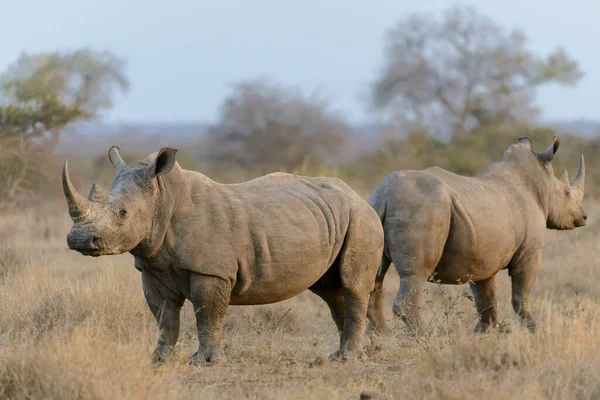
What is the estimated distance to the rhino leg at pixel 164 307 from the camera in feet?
26.1

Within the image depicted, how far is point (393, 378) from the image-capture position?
24.1 feet

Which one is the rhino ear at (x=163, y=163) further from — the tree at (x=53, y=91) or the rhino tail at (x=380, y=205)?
the tree at (x=53, y=91)

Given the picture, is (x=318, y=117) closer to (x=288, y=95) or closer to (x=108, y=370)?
(x=288, y=95)

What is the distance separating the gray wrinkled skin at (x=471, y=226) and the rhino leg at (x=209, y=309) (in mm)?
1863

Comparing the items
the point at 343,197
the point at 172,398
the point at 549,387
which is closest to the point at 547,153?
the point at 343,197

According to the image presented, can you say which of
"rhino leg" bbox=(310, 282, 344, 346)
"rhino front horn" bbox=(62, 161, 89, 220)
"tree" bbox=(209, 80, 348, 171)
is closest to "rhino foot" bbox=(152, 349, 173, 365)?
"rhino front horn" bbox=(62, 161, 89, 220)

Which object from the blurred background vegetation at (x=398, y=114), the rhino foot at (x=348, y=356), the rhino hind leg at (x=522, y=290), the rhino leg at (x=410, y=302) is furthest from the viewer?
Result: the blurred background vegetation at (x=398, y=114)

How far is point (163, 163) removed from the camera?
7746 millimetres

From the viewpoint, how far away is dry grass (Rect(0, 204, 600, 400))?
6.12 metres

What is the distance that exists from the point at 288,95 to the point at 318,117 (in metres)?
1.70

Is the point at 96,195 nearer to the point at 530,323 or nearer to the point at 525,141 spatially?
the point at 530,323

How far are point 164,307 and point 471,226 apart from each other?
3.16 m

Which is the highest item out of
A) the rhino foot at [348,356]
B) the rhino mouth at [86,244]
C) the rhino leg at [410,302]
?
the rhino mouth at [86,244]

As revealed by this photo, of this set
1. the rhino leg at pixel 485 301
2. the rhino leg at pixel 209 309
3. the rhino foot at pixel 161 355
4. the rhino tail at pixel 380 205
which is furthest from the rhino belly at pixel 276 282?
the rhino leg at pixel 485 301
